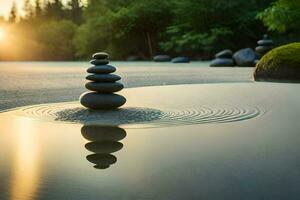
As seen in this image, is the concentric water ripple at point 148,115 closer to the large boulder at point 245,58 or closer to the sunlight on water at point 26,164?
the sunlight on water at point 26,164

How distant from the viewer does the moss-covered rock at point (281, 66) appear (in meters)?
11.9

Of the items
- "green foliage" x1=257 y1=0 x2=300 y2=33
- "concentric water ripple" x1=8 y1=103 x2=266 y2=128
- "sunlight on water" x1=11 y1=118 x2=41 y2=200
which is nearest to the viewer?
"sunlight on water" x1=11 y1=118 x2=41 y2=200

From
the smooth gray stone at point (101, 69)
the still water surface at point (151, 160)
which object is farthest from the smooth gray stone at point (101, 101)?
the still water surface at point (151, 160)

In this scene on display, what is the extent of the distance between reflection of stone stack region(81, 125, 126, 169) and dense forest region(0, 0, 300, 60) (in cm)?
2156

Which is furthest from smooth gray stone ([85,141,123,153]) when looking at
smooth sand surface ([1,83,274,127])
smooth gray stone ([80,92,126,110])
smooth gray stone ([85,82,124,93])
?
smooth gray stone ([85,82,124,93])

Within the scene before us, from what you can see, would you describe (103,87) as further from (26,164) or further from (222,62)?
(222,62)

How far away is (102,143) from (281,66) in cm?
842

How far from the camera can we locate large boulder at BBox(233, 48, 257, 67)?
21859mm

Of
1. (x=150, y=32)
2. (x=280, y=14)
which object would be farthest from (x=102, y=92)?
(x=150, y=32)

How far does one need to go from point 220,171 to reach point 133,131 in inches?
74.3

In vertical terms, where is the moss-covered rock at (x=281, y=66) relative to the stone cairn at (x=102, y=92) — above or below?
below

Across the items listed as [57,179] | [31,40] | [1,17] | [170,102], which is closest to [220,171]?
[57,179]

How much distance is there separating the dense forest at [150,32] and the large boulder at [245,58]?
13.1 ft

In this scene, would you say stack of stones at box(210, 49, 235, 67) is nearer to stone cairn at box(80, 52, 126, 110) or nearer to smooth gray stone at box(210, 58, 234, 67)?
smooth gray stone at box(210, 58, 234, 67)
